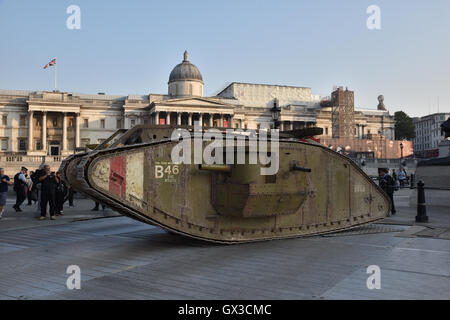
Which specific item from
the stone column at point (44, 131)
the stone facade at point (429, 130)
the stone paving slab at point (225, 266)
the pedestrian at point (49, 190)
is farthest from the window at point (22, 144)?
the stone facade at point (429, 130)

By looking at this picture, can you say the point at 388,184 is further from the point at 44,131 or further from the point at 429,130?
the point at 429,130

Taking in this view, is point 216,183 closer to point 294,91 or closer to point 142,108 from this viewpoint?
point 142,108

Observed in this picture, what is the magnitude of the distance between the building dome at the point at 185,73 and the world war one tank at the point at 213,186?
66.0 m

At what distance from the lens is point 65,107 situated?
65250 millimetres

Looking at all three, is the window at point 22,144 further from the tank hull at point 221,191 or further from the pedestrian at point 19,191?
the tank hull at point 221,191

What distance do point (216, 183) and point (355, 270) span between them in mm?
2706

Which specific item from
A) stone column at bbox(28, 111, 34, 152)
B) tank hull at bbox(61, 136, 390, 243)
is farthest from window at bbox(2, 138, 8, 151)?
tank hull at bbox(61, 136, 390, 243)

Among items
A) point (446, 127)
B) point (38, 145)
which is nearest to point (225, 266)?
point (446, 127)

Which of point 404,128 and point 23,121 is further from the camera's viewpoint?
point 404,128

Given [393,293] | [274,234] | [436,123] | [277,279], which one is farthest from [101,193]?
[436,123]

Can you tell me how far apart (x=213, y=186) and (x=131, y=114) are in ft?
212

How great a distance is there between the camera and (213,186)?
6984 millimetres

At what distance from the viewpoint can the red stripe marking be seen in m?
6.05

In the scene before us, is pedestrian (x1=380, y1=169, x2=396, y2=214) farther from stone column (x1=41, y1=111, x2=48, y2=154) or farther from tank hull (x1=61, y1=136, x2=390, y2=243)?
stone column (x1=41, y1=111, x2=48, y2=154)
